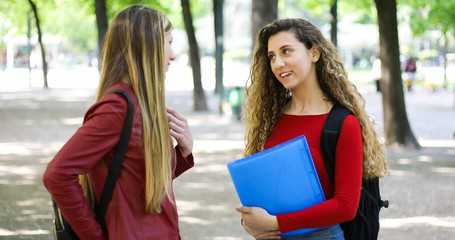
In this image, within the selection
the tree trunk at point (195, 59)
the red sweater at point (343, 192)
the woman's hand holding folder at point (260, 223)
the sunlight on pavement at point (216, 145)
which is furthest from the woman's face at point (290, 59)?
the tree trunk at point (195, 59)

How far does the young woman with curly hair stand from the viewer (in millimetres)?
2438

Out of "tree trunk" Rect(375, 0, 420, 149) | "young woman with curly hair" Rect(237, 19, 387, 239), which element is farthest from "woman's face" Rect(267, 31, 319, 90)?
"tree trunk" Rect(375, 0, 420, 149)

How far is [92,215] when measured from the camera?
2.26 m

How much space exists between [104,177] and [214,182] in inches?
264

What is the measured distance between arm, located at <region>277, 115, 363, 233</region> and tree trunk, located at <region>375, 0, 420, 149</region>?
32.9 ft

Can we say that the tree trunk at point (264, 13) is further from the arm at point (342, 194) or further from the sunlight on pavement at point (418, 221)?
the arm at point (342, 194)

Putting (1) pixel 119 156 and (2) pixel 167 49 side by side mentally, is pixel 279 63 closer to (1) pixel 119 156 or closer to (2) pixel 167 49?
(2) pixel 167 49

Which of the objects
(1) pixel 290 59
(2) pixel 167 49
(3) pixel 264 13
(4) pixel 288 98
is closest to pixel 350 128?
(1) pixel 290 59

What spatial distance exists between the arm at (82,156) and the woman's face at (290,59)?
79 centimetres

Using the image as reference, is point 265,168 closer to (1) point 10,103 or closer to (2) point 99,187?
(2) point 99,187

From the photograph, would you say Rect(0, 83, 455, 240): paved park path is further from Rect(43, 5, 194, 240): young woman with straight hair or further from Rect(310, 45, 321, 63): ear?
Rect(43, 5, 194, 240): young woman with straight hair

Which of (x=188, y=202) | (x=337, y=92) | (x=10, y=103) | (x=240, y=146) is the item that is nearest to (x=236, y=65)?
(x=10, y=103)

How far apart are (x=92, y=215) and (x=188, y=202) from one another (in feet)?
18.0

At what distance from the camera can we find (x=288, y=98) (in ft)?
9.87
